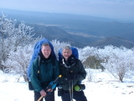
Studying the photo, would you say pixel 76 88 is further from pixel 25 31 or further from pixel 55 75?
pixel 25 31

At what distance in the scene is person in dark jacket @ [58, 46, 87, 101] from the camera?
3.77 meters

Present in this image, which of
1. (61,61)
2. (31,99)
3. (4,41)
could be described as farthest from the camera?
(4,41)

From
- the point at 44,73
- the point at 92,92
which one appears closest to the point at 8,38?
the point at 92,92

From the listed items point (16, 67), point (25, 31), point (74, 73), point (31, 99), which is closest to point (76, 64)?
point (74, 73)

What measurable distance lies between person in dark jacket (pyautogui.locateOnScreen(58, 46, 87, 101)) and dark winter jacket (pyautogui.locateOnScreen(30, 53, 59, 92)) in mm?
196

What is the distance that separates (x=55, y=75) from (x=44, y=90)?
15.9 inches

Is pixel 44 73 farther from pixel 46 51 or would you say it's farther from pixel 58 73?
pixel 46 51

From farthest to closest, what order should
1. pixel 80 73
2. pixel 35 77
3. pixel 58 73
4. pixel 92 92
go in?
pixel 92 92
pixel 80 73
pixel 58 73
pixel 35 77

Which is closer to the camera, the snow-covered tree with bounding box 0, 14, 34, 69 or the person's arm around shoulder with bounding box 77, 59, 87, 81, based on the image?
the person's arm around shoulder with bounding box 77, 59, 87, 81

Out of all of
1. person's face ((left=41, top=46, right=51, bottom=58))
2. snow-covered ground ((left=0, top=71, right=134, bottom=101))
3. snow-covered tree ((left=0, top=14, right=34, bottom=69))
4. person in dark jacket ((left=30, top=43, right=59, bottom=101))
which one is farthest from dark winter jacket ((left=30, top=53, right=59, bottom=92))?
snow-covered tree ((left=0, top=14, right=34, bottom=69))

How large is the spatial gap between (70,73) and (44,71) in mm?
595

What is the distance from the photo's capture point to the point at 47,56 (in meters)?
3.59

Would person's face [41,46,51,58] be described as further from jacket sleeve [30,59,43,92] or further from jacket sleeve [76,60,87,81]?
jacket sleeve [76,60,87,81]

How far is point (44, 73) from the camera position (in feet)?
11.9
